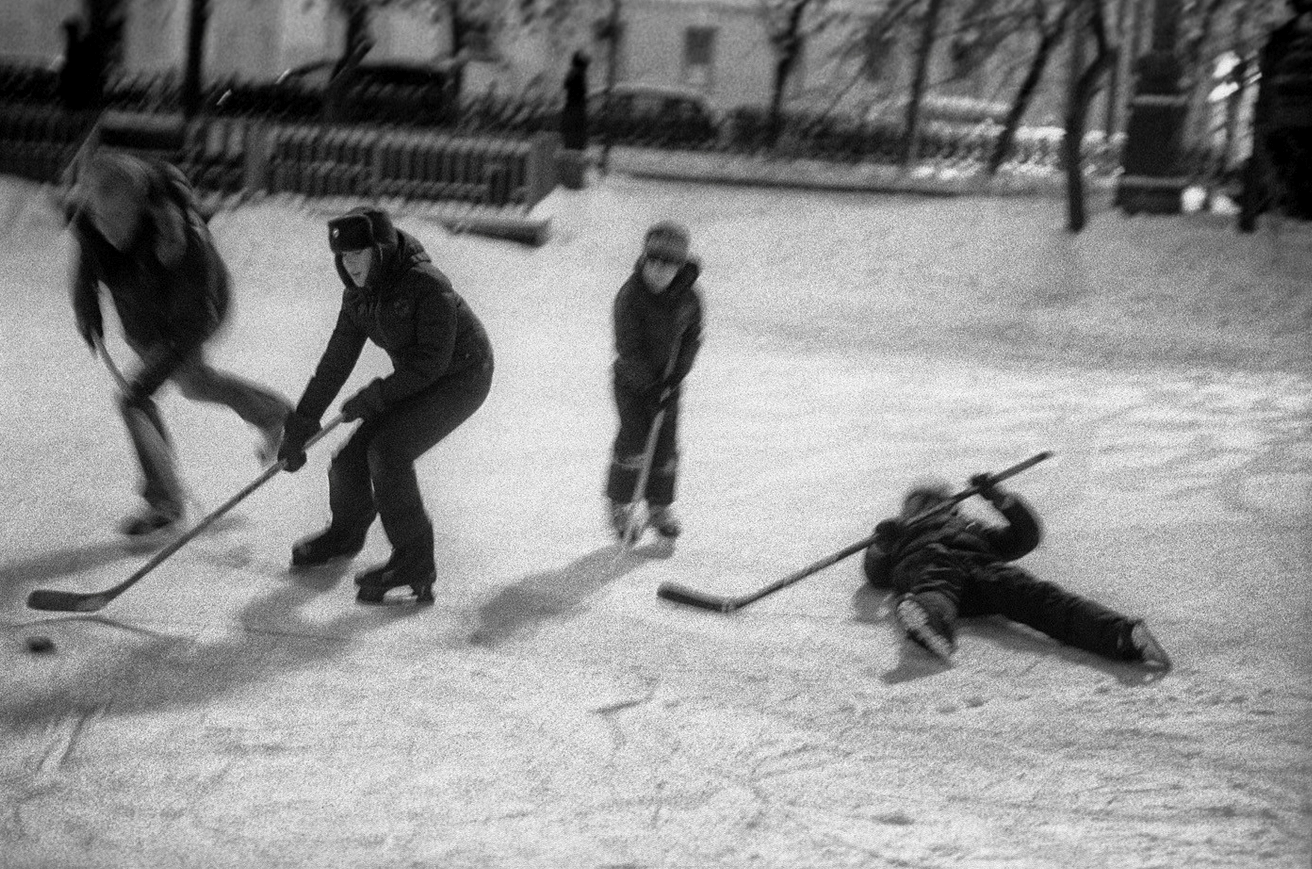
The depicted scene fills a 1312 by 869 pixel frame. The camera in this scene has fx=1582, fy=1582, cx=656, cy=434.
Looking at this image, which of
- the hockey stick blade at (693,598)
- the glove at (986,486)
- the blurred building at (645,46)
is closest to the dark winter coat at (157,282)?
the hockey stick blade at (693,598)

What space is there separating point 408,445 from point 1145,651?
2.41 metres

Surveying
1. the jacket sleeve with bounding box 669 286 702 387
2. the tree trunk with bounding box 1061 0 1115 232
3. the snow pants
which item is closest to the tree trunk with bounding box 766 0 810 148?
the tree trunk with bounding box 1061 0 1115 232

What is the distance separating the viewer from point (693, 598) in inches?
211

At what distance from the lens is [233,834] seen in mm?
3576

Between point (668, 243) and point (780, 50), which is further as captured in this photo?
point (780, 50)

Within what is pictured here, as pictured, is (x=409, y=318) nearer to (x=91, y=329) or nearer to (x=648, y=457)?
(x=648, y=457)

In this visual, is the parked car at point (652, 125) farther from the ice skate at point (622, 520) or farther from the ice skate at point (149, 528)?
the ice skate at point (149, 528)

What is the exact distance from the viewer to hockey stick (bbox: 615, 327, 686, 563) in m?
6.05

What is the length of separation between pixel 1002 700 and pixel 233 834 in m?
2.17

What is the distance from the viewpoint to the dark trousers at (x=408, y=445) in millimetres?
5188

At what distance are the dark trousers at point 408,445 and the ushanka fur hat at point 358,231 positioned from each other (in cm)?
54

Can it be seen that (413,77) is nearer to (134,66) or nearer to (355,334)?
(134,66)

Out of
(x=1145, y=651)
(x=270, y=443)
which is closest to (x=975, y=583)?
(x=1145, y=651)

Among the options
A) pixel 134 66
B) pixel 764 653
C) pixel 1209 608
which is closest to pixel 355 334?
pixel 764 653
